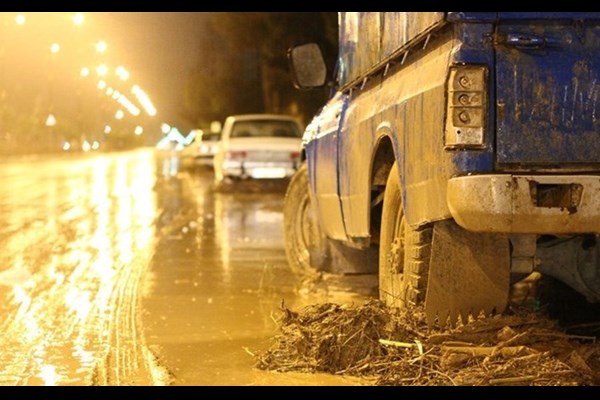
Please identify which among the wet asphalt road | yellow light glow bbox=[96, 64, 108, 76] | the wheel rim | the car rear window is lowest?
the wet asphalt road

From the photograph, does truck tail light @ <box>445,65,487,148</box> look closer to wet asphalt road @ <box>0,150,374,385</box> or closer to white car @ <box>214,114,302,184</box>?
wet asphalt road @ <box>0,150,374,385</box>

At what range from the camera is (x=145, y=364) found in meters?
6.99

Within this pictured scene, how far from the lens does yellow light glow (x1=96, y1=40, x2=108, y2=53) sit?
264 ft

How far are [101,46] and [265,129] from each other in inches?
2330

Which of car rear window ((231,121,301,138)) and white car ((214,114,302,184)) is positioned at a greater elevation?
car rear window ((231,121,301,138))

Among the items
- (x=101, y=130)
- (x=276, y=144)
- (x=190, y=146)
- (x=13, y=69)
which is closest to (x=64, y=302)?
(x=276, y=144)

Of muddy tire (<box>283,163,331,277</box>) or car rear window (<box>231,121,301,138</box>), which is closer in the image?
muddy tire (<box>283,163,331,277</box>)

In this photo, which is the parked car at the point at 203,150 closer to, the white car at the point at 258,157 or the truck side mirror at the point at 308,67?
the white car at the point at 258,157

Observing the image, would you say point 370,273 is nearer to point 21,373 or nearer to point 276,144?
point 21,373

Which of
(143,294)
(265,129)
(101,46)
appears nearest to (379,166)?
(143,294)

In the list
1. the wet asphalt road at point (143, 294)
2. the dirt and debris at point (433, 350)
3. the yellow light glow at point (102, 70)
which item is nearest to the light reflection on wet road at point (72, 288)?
the wet asphalt road at point (143, 294)

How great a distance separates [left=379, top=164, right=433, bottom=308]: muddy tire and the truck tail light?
90cm

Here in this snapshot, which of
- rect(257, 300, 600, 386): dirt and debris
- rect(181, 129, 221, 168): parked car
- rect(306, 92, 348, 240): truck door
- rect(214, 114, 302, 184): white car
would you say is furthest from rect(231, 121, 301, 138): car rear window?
rect(257, 300, 600, 386): dirt and debris

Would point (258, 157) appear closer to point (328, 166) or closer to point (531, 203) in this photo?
point (328, 166)
